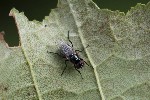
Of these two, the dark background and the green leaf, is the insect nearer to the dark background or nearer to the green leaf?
the green leaf

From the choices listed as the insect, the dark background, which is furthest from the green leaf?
the dark background

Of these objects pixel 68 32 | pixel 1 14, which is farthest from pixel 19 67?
pixel 1 14

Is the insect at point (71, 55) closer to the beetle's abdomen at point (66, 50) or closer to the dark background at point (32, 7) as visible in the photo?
the beetle's abdomen at point (66, 50)

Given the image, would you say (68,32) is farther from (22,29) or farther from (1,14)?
(1,14)

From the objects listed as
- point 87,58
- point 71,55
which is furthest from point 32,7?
point 87,58

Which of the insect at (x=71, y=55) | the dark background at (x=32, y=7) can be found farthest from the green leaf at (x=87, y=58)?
the dark background at (x=32, y=7)
